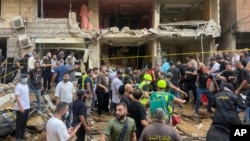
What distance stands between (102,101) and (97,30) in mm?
8678

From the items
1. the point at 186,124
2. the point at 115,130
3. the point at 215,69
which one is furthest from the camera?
the point at 215,69

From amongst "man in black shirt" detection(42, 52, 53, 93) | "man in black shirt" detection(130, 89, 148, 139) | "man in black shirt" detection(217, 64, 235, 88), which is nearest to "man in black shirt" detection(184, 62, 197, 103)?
"man in black shirt" detection(217, 64, 235, 88)

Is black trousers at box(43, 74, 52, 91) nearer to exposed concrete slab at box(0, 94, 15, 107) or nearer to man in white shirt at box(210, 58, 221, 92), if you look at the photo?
exposed concrete slab at box(0, 94, 15, 107)

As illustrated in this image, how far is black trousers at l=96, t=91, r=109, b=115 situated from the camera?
532 inches

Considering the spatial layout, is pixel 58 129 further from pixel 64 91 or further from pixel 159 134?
pixel 64 91

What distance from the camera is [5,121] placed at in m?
11.0

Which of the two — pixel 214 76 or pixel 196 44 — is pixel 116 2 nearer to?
pixel 196 44

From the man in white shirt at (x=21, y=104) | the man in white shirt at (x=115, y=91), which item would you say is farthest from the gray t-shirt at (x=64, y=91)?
the man in white shirt at (x=115, y=91)

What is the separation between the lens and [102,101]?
539 inches

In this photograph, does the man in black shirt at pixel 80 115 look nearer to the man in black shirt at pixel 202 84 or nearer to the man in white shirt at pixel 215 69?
the man in black shirt at pixel 202 84

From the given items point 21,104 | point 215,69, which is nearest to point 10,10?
point 215,69

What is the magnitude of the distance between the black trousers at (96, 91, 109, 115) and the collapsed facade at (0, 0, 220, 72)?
7.52m

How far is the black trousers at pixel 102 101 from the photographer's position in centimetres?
1351

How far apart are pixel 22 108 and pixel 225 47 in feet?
56.0
